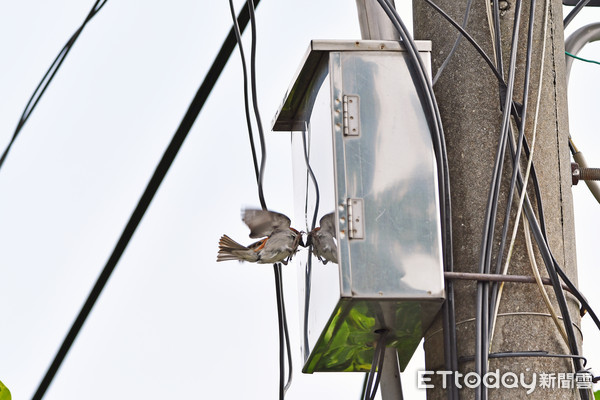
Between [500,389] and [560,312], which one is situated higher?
[560,312]

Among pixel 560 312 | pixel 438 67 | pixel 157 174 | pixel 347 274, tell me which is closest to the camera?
pixel 347 274

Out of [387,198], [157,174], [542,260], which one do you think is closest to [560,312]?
[542,260]

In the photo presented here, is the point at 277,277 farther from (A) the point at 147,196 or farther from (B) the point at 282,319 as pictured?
(A) the point at 147,196

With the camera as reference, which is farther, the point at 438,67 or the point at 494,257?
the point at 438,67

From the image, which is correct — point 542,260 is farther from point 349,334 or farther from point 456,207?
point 349,334

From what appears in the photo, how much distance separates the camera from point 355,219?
6.56ft

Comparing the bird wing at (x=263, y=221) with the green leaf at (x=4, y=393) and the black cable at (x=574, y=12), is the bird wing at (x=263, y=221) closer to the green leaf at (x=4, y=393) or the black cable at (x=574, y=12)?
the green leaf at (x=4, y=393)

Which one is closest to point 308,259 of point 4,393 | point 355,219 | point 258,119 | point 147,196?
point 355,219

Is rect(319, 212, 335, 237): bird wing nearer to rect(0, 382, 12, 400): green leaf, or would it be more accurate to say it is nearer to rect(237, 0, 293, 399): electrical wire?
rect(237, 0, 293, 399): electrical wire

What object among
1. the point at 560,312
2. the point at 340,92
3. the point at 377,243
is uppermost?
the point at 340,92

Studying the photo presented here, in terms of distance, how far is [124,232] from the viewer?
337 cm

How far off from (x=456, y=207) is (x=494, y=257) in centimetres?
15

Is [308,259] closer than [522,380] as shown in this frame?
No

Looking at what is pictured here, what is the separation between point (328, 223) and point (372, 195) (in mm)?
133
